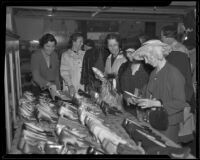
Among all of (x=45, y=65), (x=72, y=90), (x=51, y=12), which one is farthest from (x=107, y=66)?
(x=51, y=12)

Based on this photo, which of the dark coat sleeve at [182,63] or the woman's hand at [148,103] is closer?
the woman's hand at [148,103]

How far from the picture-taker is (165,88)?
5.12ft

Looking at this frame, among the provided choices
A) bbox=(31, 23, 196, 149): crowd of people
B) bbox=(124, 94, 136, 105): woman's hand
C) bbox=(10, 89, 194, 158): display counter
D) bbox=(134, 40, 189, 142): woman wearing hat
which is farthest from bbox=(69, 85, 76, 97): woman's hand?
bbox=(134, 40, 189, 142): woman wearing hat

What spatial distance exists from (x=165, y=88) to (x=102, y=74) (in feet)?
1.92

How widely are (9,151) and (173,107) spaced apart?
857mm

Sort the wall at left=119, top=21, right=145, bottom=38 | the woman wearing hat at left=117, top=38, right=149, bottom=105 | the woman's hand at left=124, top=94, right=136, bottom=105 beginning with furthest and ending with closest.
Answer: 1. the wall at left=119, top=21, right=145, bottom=38
2. the woman wearing hat at left=117, top=38, right=149, bottom=105
3. the woman's hand at left=124, top=94, right=136, bottom=105

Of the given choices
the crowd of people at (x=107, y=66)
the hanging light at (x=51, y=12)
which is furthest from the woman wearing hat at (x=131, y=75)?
the hanging light at (x=51, y=12)

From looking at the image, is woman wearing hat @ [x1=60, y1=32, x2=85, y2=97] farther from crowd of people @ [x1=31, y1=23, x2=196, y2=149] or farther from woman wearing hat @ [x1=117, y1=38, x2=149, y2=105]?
woman wearing hat @ [x1=117, y1=38, x2=149, y2=105]

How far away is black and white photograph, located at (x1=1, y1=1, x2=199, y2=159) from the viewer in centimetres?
147

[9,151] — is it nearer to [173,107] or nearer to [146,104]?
[146,104]

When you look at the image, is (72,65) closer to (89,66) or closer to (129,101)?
(89,66)

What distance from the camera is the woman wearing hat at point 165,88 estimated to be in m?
1.50

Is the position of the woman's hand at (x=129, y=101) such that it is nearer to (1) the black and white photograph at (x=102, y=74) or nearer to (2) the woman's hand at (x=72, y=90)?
(1) the black and white photograph at (x=102, y=74)

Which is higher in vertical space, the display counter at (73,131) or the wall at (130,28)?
the wall at (130,28)
